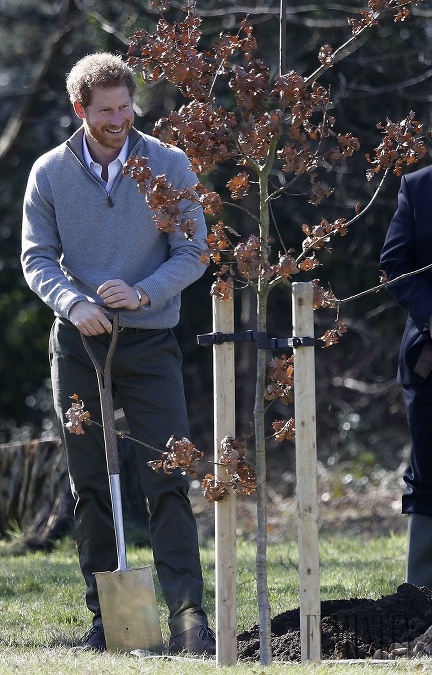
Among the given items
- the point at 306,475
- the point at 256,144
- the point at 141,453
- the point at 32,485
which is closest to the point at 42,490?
the point at 32,485

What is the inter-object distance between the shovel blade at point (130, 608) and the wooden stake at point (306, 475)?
2.56 feet

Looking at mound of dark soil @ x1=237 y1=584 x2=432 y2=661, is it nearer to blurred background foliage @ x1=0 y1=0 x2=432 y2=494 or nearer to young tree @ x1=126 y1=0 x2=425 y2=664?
young tree @ x1=126 y1=0 x2=425 y2=664

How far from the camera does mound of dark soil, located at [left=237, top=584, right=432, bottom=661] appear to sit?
3.97 m

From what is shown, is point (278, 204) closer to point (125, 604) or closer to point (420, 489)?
point (420, 489)

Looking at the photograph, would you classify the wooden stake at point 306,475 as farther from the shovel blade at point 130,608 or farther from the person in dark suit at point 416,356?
the person in dark suit at point 416,356

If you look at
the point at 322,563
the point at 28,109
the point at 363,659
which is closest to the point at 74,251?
the point at 363,659

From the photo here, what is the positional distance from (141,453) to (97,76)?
4.74ft

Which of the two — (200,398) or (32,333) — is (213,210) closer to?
(200,398)

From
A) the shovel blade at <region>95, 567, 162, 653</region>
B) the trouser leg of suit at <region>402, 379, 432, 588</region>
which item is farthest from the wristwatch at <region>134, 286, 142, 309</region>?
the trouser leg of suit at <region>402, 379, 432, 588</region>

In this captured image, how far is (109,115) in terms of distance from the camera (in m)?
4.42

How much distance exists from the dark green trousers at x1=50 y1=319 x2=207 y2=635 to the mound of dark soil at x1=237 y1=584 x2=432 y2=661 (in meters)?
0.31

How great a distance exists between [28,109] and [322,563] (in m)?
6.55

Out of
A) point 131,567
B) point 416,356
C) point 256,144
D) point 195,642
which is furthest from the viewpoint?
point 131,567

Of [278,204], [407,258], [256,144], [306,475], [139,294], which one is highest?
[278,204]
